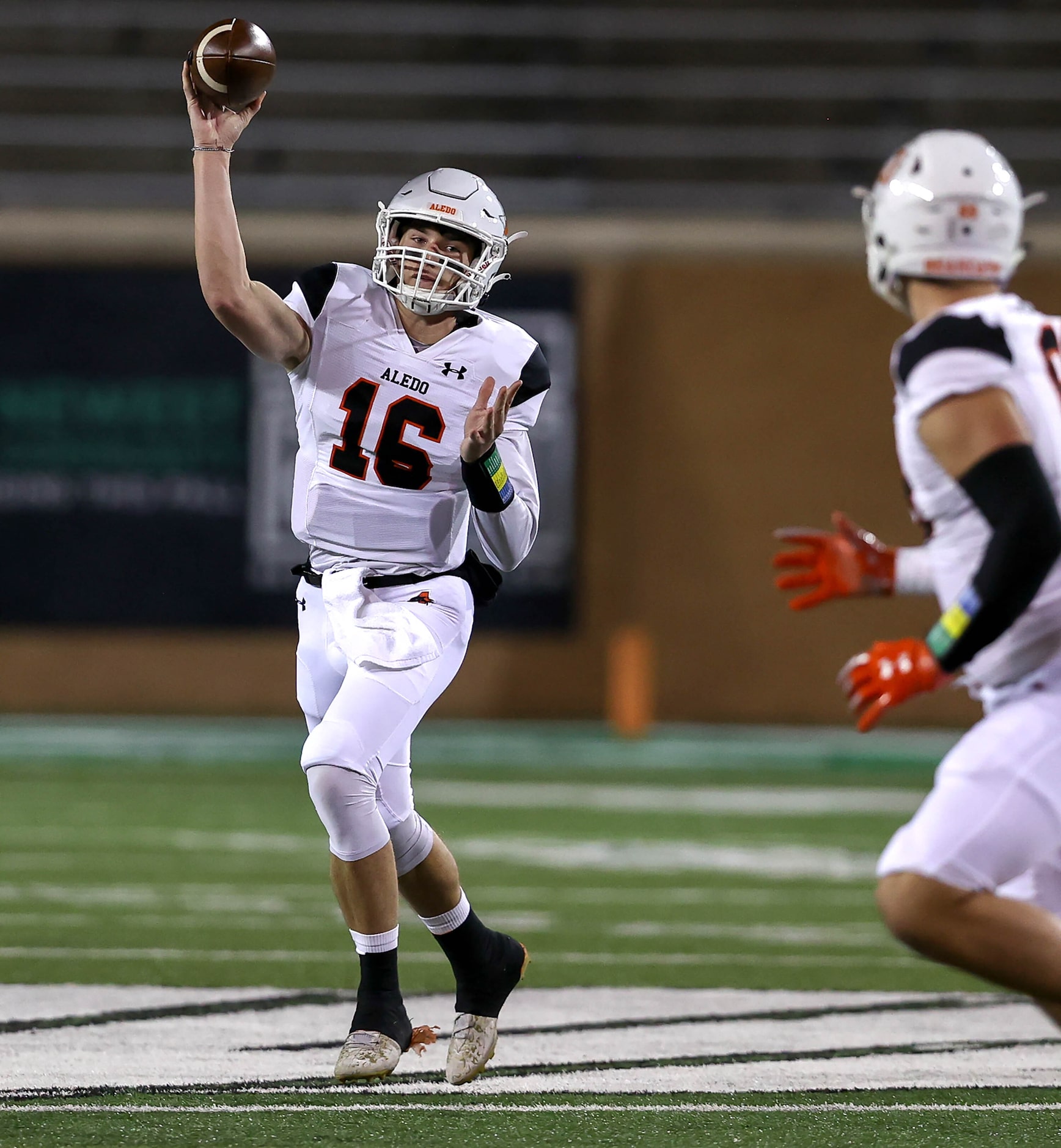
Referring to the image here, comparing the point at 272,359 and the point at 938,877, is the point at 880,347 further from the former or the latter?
the point at 938,877

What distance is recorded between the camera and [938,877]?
10.3ft

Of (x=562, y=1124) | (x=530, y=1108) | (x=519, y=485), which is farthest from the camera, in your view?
(x=519, y=485)

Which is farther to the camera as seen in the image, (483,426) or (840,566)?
(483,426)

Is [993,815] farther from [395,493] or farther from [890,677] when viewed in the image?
[395,493]

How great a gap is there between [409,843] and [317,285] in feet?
4.13

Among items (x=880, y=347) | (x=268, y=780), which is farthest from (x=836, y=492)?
(x=268, y=780)

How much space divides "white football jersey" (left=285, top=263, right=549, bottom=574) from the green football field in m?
1.14

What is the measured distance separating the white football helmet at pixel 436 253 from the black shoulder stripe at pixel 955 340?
4.63ft

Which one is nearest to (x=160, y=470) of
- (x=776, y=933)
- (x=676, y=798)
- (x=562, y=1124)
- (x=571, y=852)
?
(x=676, y=798)

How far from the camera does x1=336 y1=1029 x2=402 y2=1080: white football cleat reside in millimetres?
4156

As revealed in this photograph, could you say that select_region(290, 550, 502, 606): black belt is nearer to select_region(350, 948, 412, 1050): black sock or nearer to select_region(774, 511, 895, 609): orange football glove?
select_region(350, 948, 412, 1050): black sock

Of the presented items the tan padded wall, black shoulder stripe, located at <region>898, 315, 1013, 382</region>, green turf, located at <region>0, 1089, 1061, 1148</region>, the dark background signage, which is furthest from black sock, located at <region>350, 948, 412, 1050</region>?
the tan padded wall

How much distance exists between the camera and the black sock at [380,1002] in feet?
13.9

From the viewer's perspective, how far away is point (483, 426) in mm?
4238
